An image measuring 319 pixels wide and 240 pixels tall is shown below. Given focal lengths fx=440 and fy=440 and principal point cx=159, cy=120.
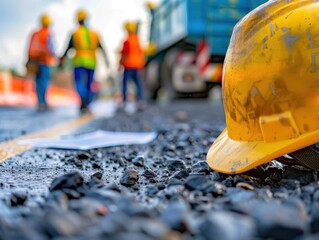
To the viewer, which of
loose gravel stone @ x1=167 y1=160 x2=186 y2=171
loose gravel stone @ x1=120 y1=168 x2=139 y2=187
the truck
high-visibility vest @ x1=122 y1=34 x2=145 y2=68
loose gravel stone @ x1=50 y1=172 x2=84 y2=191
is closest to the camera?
loose gravel stone @ x1=50 y1=172 x2=84 y2=191

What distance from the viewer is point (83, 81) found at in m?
8.98

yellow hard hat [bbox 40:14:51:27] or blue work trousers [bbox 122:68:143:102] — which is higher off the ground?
yellow hard hat [bbox 40:14:51:27]

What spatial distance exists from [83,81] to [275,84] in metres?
7.23

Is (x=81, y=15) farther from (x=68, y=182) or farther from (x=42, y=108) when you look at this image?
(x=68, y=182)

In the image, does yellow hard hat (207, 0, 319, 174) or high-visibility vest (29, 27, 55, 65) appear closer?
yellow hard hat (207, 0, 319, 174)

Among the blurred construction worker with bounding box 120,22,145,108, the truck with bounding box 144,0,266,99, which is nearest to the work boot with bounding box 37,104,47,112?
the blurred construction worker with bounding box 120,22,145,108

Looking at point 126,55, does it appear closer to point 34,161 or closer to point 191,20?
point 191,20

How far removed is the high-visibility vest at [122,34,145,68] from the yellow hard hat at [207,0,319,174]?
7879 mm

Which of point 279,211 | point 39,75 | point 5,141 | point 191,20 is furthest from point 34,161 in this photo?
point 39,75

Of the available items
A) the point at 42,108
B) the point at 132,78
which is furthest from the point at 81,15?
the point at 42,108

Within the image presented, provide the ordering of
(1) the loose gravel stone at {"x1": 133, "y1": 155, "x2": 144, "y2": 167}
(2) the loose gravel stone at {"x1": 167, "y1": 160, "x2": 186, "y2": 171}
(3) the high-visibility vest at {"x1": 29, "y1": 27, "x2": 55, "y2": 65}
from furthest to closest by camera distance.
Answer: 1. (3) the high-visibility vest at {"x1": 29, "y1": 27, "x2": 55, "y2": 65}
2. (1) the loose gravel stone at {"x1": 133, "y1": 155, "x2": 144, "y2": 167}
3. (2) the loose gravel stone at {"x1": 167, "y1": 160, "x2": 186, "y2": 171}

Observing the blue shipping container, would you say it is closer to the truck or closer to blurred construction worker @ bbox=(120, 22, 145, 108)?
the truck

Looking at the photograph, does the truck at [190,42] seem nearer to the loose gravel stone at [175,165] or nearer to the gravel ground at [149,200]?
the gravel ground at [149,200]

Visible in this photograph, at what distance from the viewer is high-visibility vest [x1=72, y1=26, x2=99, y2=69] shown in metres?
8.65
